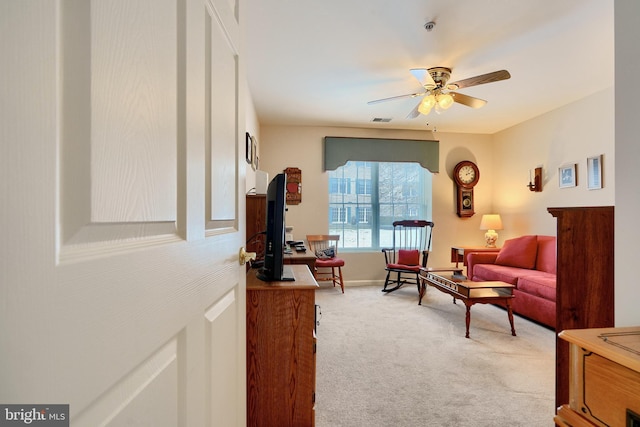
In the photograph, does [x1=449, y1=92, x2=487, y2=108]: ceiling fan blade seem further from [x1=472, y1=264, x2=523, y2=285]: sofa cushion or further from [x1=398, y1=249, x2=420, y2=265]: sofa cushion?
[x1=398, y1=249, x2=420, y2=265]: sofa cushion

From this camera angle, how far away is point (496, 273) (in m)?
3.78

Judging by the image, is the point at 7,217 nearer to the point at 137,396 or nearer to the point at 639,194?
the point at 137,396

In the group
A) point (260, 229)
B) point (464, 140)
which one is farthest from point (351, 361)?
point (464, 140)

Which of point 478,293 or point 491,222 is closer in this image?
point 478,293

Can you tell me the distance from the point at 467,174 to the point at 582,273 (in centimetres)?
403

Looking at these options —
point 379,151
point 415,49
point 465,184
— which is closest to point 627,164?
point 415,49

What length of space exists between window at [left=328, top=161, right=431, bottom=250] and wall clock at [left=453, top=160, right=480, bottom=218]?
490mm

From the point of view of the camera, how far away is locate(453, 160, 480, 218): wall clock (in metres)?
5.10

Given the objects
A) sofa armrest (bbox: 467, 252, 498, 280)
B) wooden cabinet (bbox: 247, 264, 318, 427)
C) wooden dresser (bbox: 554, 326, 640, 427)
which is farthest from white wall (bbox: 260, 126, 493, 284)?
wooden dresser (bbox: 554, 326, 640, 427)

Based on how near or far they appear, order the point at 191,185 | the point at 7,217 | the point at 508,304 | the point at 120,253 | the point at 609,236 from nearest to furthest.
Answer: the point at 7,217 → the point at 120,253 → the point at 191,185 → the point at 609,236 → the point at 508,304

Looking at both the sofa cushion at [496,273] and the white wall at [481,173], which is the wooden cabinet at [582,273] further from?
the white wall at [481,173]

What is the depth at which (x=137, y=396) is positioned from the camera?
450 mm

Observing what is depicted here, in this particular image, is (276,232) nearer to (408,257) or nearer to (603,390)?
(603,390)

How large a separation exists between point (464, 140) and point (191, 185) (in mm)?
5468
